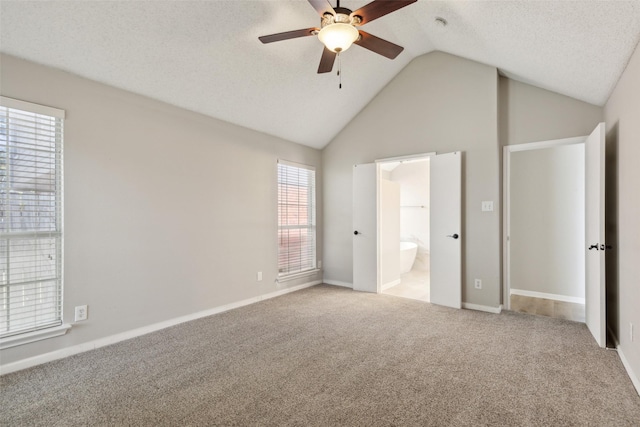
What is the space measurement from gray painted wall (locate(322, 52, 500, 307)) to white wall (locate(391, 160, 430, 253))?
209 cm

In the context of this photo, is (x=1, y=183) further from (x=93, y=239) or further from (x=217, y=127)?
(x=217, y=127)

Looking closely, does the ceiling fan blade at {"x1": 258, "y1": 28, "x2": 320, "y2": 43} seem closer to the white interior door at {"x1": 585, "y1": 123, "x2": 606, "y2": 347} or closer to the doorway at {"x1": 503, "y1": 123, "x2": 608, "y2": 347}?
the white interior door at {"x1": 585, "y1": 123, "x2": 606, "y2": 347}

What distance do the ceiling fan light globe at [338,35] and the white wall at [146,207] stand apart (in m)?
1.87

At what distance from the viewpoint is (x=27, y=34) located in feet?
7.50

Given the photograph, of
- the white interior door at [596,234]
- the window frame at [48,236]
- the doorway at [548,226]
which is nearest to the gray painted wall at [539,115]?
the doorway at [548,226]

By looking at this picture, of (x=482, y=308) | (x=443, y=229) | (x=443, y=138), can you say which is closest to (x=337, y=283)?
(x=443, y=229)

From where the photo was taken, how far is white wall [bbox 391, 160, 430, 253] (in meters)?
6.54

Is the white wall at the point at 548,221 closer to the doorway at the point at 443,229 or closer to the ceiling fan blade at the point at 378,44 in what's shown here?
the doorway at the point at 443,229

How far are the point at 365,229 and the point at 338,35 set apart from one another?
316 centimetres

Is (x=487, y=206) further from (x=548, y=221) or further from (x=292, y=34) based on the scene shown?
(x=292, y=34)

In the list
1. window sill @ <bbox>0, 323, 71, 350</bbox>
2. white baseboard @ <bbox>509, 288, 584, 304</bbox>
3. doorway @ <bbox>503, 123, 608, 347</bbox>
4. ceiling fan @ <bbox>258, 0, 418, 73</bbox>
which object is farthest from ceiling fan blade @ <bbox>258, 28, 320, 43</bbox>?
white baseboard @ <bbox>509, 288, 584, 304</bbox>

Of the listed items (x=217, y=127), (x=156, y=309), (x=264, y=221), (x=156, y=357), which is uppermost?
(x=217, y=127)

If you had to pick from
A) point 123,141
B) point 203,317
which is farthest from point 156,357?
point 123,141

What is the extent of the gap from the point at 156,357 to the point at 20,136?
2.06 meters
